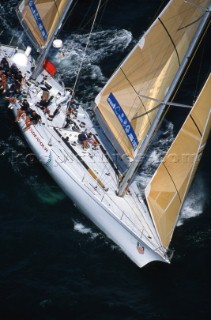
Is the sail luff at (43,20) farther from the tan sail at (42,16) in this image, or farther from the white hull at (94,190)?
the white hull at (94,190)

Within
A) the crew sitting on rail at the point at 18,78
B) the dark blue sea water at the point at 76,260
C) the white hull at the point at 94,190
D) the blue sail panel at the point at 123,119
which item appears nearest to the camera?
the dark blue sea water at the point at 76,260

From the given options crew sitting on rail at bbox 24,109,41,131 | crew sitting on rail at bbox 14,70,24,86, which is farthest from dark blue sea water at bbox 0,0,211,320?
crew sitting on rail at bbox 14,70,24,86

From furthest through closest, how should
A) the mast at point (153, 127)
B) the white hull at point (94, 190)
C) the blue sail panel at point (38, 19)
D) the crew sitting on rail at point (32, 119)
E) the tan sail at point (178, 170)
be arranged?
the blue sail panel at point (38, 19)
the crew sitting on rail at point (32, 119)
the white hull at point (94, 190)
the tan sail at point (178, 170)
the mast at point (153, 127)

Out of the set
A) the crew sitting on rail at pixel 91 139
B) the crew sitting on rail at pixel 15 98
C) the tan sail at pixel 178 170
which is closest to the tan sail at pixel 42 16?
the crew sitting on rail at pixel 15 98

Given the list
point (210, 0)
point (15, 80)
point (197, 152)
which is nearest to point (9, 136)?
point (15, 80)

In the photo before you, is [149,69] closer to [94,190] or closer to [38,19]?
[94,190]

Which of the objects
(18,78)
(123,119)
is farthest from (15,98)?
(123,119)

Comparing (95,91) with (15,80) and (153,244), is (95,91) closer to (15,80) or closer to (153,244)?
(15,80)
